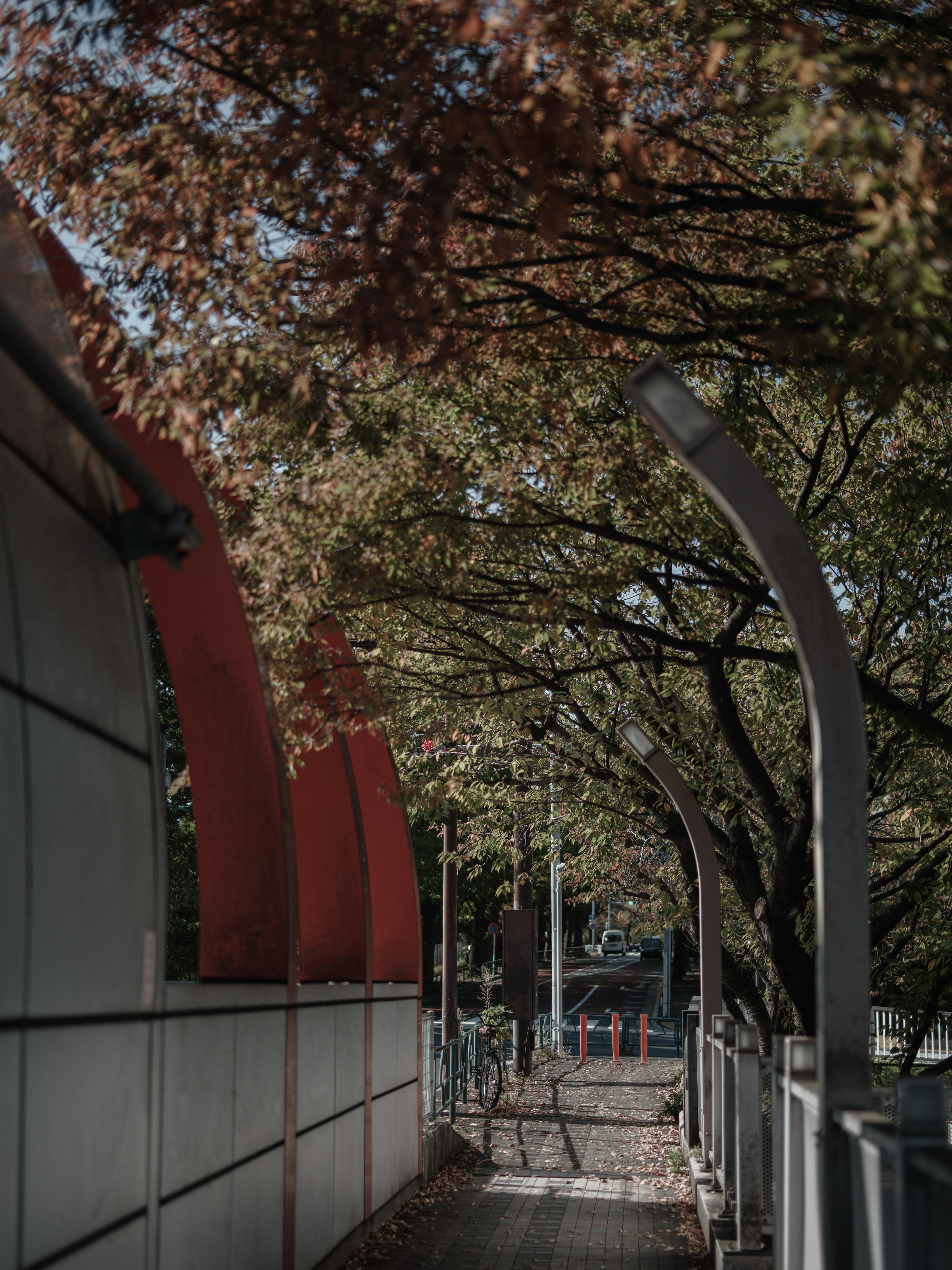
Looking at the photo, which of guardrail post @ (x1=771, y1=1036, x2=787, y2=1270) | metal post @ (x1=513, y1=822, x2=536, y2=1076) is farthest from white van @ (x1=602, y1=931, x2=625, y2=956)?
guardrail post @ (x1=771, y1=1036, x2=787, y2=1270)

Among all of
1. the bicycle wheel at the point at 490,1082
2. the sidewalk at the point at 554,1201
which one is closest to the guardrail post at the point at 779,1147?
the sidewalk at the point at 554,1201

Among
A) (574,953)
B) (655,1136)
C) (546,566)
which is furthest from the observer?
(574,953)

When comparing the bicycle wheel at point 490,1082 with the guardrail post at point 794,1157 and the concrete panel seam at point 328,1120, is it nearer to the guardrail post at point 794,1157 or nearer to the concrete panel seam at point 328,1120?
the concrete panel seam at point 328,1120

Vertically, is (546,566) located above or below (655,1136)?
above

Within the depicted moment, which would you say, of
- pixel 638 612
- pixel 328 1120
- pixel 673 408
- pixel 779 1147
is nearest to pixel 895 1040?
pixel 638 612

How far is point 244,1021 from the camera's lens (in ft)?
22.7

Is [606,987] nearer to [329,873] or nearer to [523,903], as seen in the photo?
[523,903]

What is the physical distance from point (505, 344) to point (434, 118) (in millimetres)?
1810

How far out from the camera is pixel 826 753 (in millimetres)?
4156

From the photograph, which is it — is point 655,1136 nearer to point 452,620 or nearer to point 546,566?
point 452,620

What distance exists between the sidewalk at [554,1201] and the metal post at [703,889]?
0.98m

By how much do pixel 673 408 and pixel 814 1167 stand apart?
2619mm

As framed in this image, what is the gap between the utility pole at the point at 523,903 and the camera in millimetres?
20438

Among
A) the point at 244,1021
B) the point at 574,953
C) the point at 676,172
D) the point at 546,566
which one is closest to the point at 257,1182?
the point at 244,1021
